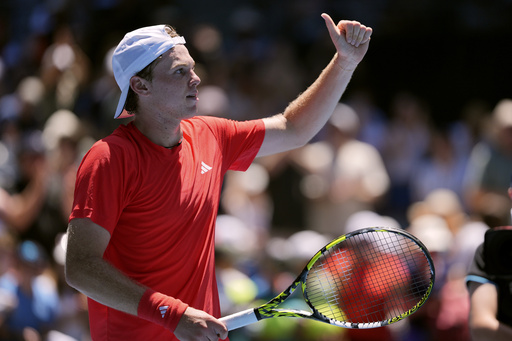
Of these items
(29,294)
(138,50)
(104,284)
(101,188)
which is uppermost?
(138,50)

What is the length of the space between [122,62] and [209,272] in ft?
3.15

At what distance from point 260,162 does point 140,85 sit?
4870 mm

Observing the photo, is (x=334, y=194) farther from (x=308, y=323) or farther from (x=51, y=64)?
(x=51, y=64)

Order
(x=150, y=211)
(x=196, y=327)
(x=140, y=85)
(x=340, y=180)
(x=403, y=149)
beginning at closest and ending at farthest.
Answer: (x=196, y=327) < (x=150, y=211) < (x=140, y=85) < (x=340, y=180) < (x=403, y=149)

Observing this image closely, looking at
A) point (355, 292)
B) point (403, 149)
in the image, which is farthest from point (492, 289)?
point (403, 149)

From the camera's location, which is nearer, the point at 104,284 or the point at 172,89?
the point at 104,284

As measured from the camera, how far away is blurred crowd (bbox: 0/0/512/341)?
6.44 metres

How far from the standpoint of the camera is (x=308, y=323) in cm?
625

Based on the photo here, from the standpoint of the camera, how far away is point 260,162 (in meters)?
8.15

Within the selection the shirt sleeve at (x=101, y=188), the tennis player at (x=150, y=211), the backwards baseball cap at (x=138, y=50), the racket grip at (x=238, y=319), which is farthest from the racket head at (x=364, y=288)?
the backwards baseball cap at (x=138, y=50)

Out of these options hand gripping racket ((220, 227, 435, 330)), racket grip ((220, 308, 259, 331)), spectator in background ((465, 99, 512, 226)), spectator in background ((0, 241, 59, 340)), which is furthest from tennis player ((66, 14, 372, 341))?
spectator in background ((465, 99, 512, 226))

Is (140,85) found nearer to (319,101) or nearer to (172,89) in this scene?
(172,89)

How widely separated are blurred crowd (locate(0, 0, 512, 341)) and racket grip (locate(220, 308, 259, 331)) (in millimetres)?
2925

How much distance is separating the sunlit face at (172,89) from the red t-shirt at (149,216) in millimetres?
148
